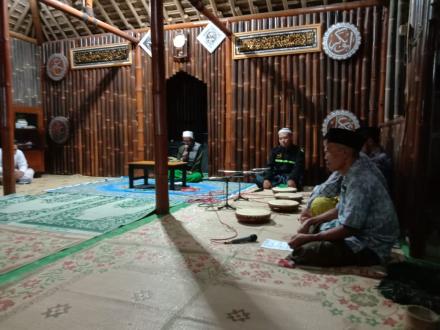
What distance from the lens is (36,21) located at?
770cm

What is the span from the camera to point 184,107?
8.38m

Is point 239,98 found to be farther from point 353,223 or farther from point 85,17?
point 353,223

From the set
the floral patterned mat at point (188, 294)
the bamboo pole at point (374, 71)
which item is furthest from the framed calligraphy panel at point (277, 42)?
the floral patterned mat at point (188, 294)

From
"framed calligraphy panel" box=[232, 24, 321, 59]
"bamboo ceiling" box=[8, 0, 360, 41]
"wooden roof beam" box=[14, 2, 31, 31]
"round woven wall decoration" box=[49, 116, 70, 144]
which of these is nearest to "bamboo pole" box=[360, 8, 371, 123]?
"bamboo ceiling" box=[8, 0, 360, 41]

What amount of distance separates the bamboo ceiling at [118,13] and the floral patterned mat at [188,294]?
5100mm

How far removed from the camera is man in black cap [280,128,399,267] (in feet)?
6.98

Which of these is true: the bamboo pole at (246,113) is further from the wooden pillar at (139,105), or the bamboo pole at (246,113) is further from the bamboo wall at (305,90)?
the wooden pillar at (139,105)

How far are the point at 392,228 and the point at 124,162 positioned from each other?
622cm

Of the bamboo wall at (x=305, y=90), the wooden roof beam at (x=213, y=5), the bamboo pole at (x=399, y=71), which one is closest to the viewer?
the bamboo pole at (x=399, y=71)

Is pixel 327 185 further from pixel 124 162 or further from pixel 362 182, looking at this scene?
pixel 124 162

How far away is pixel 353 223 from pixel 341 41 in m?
4.63

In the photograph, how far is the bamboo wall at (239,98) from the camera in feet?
19.3

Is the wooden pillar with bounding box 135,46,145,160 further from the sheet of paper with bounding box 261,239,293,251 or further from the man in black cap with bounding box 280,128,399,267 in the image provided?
the man in black cap with bounding box 280,128,399,267

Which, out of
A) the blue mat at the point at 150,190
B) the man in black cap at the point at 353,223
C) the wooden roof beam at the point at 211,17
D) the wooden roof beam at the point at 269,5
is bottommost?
the blue mat at the point at 150,190
